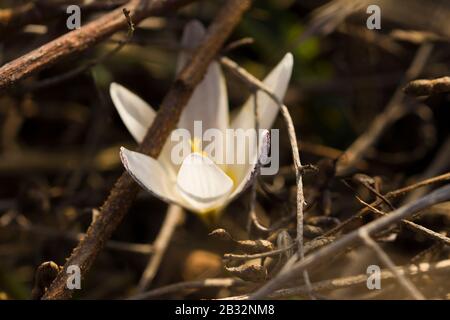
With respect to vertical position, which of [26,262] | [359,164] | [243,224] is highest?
[359,164]

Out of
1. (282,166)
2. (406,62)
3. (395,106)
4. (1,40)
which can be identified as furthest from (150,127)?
(406,62)

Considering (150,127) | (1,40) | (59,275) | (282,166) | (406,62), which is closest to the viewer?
(59,275)

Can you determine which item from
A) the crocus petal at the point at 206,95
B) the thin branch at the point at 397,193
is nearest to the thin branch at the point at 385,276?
the thin branch at the point at 397,193

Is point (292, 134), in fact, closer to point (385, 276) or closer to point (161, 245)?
point (385, 276)

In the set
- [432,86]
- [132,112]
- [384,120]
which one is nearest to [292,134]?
[432,86]

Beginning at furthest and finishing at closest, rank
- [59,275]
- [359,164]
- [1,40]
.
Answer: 1. [359,164]
2. [1,40]
3. [59,275]

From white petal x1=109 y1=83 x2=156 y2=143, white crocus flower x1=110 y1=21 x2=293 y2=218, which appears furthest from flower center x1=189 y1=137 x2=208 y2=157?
white petal x1=109 y1=83 x2=156 y2=143

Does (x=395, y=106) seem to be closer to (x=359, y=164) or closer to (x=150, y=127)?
(x=359, y=164)

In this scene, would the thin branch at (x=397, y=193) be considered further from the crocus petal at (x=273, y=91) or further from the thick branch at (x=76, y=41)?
the thick branch at (x=76, y=41)
